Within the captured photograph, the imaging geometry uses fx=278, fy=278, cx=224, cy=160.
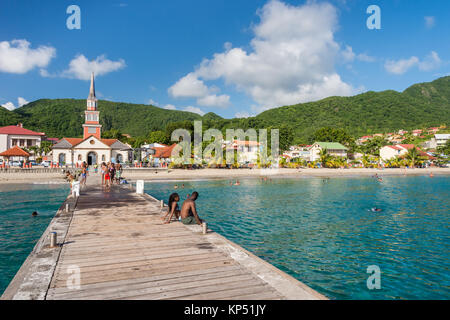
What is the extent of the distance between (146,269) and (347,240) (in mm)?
9594

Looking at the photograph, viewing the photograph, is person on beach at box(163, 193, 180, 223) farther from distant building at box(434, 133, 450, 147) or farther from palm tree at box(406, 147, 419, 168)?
distant building at box(434, 133, 450, 147)

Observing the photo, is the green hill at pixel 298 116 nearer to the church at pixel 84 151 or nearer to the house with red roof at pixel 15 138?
the house with red roof at pixel 15 138

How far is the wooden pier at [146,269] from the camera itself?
15.6ft

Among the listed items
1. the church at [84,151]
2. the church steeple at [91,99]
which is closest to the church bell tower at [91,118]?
the church steeple at [91,99]

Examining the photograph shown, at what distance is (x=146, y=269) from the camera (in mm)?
5855

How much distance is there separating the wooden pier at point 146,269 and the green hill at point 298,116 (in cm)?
10528

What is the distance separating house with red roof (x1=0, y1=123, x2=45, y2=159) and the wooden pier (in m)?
87.6

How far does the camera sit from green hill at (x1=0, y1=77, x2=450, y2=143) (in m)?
121

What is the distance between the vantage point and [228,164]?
57031 mm

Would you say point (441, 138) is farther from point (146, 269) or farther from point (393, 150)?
point (146, 269)

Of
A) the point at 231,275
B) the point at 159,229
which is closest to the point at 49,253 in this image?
the point at 159,229

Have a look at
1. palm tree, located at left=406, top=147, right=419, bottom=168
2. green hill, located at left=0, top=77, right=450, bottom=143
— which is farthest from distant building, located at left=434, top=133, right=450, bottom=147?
palm tree, located at left=406, top=147, right=419, bottom=168
